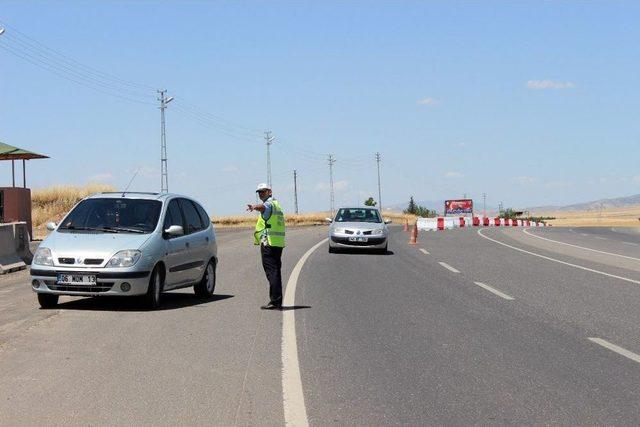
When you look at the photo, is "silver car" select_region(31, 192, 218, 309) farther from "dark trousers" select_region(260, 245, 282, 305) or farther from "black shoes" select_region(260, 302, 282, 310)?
"black shoes" select_region(260, 302, 282, 310)

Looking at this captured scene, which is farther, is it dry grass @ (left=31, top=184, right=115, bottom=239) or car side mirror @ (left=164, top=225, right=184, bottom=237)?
dry grass @ (left=31, top=184, right=115, bottom=239)

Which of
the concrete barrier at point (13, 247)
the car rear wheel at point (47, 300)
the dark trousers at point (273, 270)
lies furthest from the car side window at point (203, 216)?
the concrete barrier at point (13, 247)

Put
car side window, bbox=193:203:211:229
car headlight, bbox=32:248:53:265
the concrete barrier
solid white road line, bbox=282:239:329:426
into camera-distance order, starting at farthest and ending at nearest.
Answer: the concrete barrier → car side window, bbox=193:203:211:229 → car headlight, bbox=32:248:53:265 → solid white road line, bbox=282:239:329:426

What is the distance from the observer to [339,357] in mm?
7219

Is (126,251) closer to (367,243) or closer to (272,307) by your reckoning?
(272,307)

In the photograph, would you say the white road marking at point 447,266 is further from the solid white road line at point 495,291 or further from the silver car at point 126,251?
the silver car at point 126,251

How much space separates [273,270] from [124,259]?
1.94 meters

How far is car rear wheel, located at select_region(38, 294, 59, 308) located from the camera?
10555mm

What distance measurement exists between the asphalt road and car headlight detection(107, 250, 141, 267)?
2.12ft

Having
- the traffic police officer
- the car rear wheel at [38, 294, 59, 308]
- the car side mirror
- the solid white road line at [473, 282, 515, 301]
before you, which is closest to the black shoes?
the traffic police officer

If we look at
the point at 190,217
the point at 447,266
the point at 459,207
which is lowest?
the point at 447,266

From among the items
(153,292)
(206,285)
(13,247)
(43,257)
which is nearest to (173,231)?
(153,292)

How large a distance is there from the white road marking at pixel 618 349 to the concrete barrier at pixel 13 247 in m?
12.4

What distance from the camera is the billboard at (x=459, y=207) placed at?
80125mm
